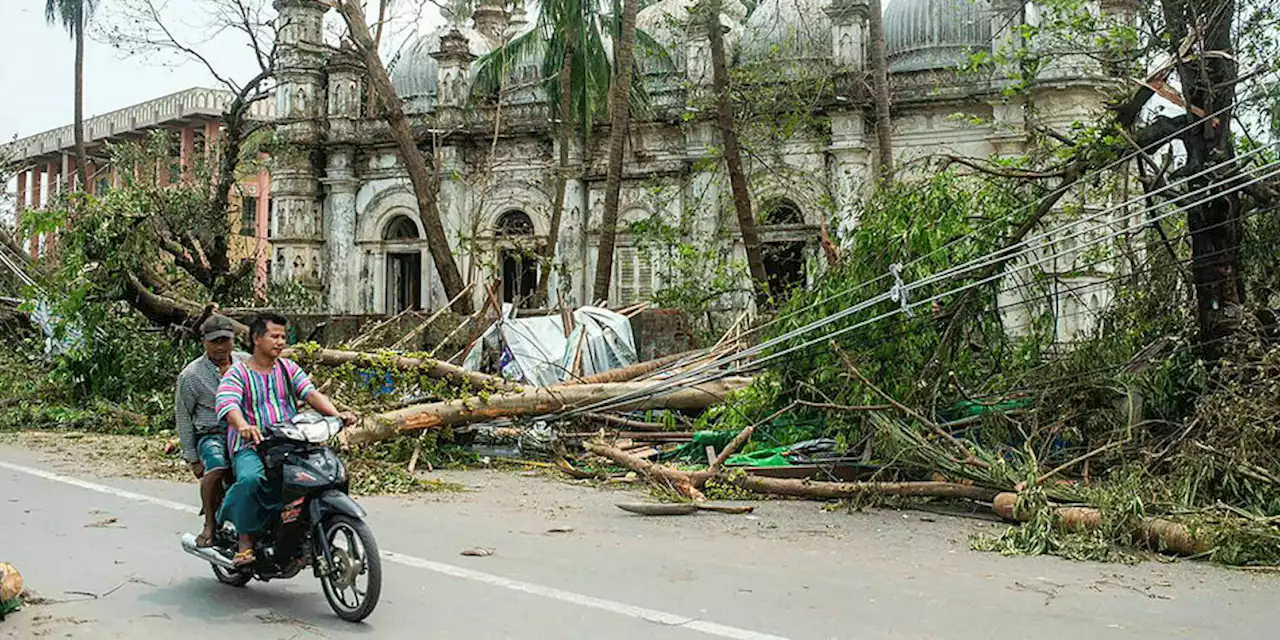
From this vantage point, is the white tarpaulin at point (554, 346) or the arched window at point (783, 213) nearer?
the white tarpaulin at point (554, 346)

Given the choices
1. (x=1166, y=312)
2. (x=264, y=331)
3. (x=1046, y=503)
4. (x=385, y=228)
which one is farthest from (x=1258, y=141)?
(x=385, y=228)

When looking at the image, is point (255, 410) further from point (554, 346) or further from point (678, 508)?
point (554, 346)

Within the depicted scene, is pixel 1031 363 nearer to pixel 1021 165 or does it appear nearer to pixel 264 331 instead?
pixel 1021 165

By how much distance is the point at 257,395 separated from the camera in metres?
6.49

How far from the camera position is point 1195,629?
19.5 ft

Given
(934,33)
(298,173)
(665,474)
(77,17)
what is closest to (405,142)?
(298,173)

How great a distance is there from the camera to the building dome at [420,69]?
30.2m

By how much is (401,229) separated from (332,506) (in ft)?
75.4

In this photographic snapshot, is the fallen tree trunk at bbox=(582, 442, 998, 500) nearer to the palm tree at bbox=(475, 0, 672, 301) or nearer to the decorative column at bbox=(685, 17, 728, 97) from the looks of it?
the palm tree at bbox=(475, 0, 672, 301)

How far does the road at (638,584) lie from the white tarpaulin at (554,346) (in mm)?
6133

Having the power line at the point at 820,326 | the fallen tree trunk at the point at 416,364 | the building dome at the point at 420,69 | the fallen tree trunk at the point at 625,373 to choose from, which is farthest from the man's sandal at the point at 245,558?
the building dome at the point at 420,69

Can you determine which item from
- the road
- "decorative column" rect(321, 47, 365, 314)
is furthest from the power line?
"decorative column" rect(321, 47, 365, 314)

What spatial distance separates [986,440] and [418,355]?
6535mm

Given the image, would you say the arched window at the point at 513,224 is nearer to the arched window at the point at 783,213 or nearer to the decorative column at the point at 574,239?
the decorative column at the point at 574,239
